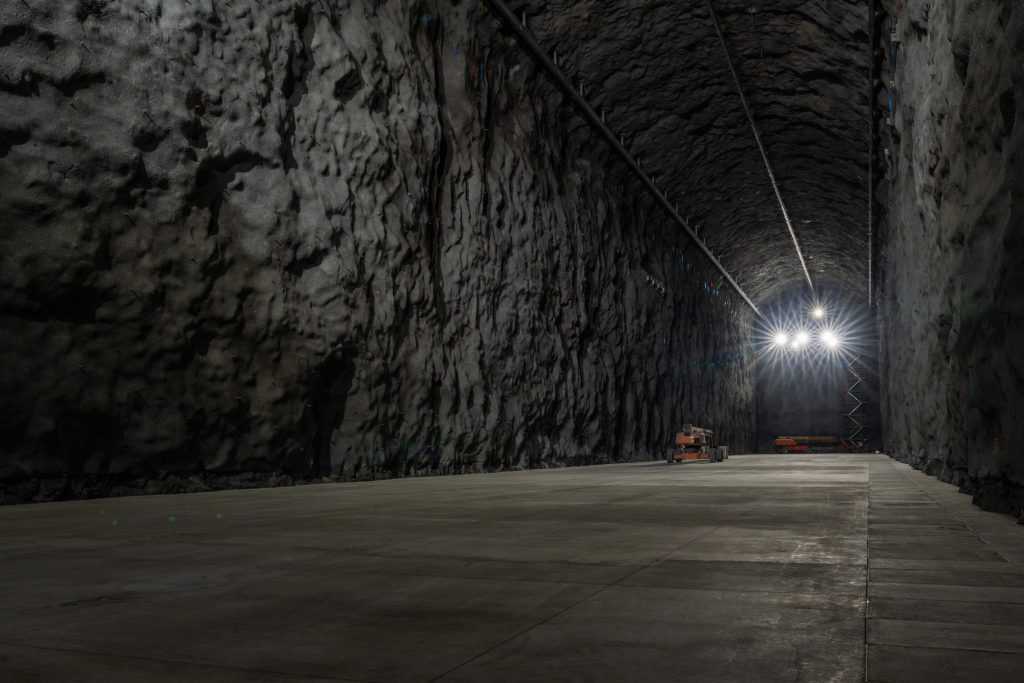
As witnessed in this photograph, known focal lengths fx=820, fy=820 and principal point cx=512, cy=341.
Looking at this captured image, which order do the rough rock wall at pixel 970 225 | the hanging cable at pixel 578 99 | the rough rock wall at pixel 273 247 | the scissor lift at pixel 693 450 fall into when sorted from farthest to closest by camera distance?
the scissor lift at pixel 693 450 → the hanging cable at pixel 578 99 → the rough rock wall at pixel 273 247 → the rough rock wall at pixel 970 225

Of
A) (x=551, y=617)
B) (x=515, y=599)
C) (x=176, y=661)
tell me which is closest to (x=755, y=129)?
(x=515, y=599)

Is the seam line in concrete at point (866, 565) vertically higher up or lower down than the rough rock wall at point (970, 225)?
lower down

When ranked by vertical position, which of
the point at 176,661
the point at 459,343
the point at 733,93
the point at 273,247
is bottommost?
the point at 176,661

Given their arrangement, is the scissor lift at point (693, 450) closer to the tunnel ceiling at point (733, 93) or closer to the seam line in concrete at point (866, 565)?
the tunnel ceiling at point (733, 93)

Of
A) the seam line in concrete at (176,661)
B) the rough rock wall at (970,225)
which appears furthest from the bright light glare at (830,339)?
the seam line in concrete at (176,661)

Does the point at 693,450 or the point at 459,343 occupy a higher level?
the point at 459,343

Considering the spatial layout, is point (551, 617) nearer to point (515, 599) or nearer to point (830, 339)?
point (515, 599)

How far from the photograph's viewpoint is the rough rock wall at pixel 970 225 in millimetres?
5770

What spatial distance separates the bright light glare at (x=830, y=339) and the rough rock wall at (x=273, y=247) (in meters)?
31.4

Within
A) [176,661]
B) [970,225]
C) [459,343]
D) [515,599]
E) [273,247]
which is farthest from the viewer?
[459,343]

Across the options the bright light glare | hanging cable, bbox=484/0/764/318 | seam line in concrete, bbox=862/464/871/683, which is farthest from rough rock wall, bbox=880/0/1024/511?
the bright light glare

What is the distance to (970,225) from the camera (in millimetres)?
7398

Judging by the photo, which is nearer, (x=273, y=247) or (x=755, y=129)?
(x=273, y=247)

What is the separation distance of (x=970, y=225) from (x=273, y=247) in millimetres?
8184
